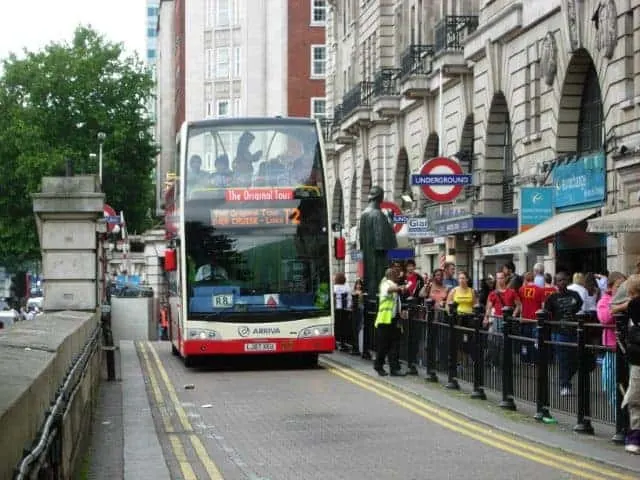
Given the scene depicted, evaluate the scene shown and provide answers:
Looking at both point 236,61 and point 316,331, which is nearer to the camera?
point 316,331

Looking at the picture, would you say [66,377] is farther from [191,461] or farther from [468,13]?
[468,13]

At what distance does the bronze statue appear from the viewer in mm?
28422

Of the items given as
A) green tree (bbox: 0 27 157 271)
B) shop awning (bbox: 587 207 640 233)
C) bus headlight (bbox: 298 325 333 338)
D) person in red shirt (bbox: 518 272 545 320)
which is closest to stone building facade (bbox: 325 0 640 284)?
shop awning (bbox: 587 207 640 233)

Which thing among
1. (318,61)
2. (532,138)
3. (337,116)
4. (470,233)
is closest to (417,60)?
(470,233)

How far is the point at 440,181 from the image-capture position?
2902 centimetres

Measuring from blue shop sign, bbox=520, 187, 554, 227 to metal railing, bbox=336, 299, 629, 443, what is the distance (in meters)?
8.76

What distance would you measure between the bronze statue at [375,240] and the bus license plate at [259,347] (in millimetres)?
3695

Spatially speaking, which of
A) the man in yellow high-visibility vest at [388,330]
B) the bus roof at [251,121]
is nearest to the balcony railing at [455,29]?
the bus roof at [251,121]

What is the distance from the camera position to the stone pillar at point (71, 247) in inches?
985

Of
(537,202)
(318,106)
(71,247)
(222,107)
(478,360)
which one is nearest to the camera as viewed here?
(478,360)

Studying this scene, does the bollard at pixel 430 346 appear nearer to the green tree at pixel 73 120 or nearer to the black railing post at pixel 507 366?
the black railing post at pixel 507 366

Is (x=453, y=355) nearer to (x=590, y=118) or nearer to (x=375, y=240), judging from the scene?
(x=375, y=240)

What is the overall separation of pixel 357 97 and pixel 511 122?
20999 millimetres

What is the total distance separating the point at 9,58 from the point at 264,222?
65691 millimetres
